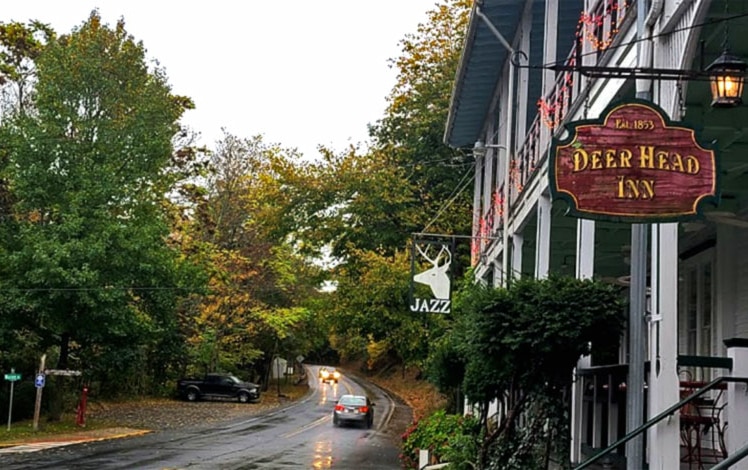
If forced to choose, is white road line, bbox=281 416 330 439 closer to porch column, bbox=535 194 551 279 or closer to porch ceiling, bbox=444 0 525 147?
porch ceiling, bbox=444 0 525 147

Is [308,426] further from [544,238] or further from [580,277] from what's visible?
[580,277]

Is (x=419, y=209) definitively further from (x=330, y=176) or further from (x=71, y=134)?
(x=71, y=134)

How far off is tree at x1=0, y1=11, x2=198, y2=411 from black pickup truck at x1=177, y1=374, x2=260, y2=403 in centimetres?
1484

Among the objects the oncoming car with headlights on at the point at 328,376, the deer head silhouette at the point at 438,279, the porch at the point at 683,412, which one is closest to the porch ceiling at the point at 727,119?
the porch at the point at 683,412

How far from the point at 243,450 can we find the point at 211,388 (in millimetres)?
25507

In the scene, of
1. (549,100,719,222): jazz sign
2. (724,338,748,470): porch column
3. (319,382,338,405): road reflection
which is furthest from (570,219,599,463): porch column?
(319,382,338,405): road reflection

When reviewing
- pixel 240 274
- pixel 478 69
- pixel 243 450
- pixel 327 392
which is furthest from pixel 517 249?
pixel 327 392

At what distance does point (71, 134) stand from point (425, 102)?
1442 centimetres

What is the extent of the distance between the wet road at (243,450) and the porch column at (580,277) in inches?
421

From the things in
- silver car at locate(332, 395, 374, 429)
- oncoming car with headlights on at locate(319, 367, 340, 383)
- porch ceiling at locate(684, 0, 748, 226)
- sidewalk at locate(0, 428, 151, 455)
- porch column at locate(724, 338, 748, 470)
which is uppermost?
porch ceiling at locate(684, 0, 748, 226)

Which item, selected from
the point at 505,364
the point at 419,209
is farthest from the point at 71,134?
the point at 505,364

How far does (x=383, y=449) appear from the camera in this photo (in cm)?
2802

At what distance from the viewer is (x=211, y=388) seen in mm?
50125

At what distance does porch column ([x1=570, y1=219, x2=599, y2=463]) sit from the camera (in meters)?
10.2
